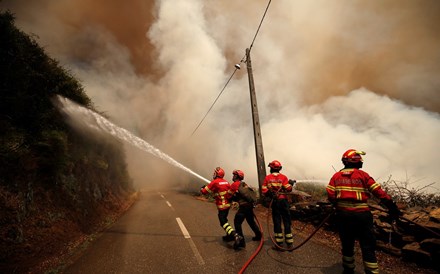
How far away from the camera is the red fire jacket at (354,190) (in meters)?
4.29

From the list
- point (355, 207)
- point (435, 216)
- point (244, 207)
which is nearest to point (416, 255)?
point (435, 216)

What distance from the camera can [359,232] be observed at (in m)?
4.29

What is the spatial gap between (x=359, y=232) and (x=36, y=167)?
8.74 metres

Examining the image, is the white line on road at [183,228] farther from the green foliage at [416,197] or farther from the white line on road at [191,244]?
the green foliage at [416,197]

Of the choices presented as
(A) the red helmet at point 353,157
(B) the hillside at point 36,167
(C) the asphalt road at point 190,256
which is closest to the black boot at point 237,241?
(C) the asphalt road at point 190,256

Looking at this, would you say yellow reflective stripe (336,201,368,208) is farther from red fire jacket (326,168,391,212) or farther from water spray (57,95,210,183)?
water spray (57,95,210,183)

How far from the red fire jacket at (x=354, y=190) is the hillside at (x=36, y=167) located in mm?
7025

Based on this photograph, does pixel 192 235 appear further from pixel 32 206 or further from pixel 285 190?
pixel 32 206

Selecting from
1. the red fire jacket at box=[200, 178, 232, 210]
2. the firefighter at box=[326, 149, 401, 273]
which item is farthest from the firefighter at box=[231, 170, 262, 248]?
the firefighter at box=[326, 149, 401, 273]

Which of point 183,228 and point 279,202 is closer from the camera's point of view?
point 279,202

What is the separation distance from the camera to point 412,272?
4637 millimetres

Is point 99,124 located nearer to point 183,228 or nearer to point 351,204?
point 183,228

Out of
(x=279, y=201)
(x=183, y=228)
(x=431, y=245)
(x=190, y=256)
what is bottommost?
(x=190, y=256)

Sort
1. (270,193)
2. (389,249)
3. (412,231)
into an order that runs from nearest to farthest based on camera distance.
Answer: (412,231) < (389,249) < (270,193)
